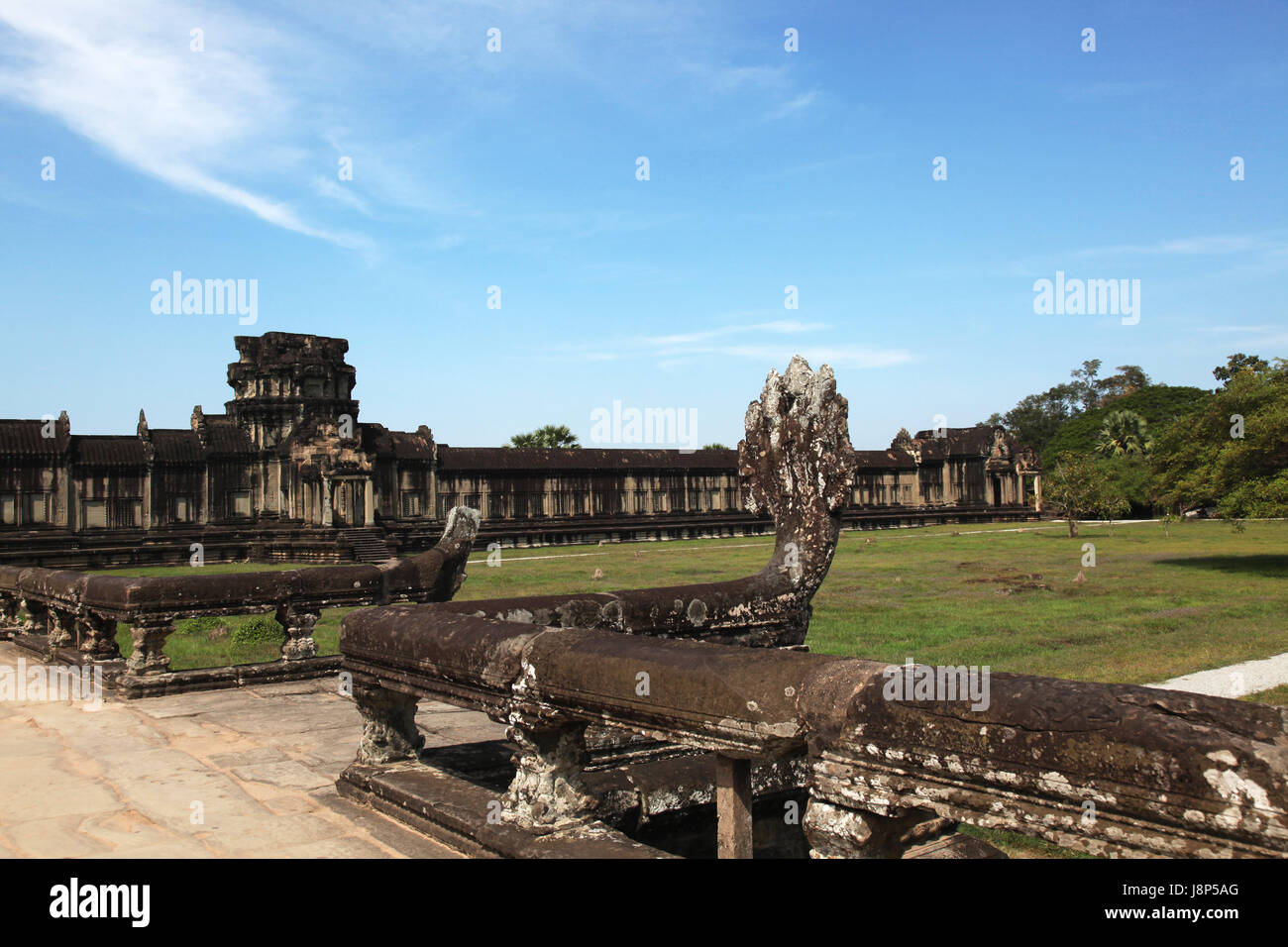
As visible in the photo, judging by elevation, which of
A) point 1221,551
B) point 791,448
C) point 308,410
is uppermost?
point 308,410

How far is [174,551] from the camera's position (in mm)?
36562

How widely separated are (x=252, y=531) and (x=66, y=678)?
31523mm

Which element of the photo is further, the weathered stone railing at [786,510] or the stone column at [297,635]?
the stone column at [297,635]

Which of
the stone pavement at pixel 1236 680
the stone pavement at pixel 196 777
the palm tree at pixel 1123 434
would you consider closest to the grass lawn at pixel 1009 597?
the stone pavement at pixel 1236 680

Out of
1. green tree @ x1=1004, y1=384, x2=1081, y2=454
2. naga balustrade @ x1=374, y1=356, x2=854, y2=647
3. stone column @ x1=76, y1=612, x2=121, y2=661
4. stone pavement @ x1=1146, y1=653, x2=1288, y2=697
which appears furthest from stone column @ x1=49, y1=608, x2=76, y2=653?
green tree @ x1=1004, y1=384, x2=1081, y2=454

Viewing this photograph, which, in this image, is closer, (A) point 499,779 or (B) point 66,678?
(A) point 499,779

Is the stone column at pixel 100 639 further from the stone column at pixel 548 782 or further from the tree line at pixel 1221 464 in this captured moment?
the tree line at pixel 1221 464

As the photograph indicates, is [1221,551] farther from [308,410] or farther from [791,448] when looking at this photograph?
[308,410]

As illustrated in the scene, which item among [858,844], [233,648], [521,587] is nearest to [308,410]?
[521,587]

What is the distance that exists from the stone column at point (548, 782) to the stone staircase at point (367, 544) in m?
34.6

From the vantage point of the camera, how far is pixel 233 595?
862 cm

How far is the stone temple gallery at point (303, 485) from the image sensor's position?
3622 centimetres

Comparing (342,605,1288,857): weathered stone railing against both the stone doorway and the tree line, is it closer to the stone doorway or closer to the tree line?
the tree line
